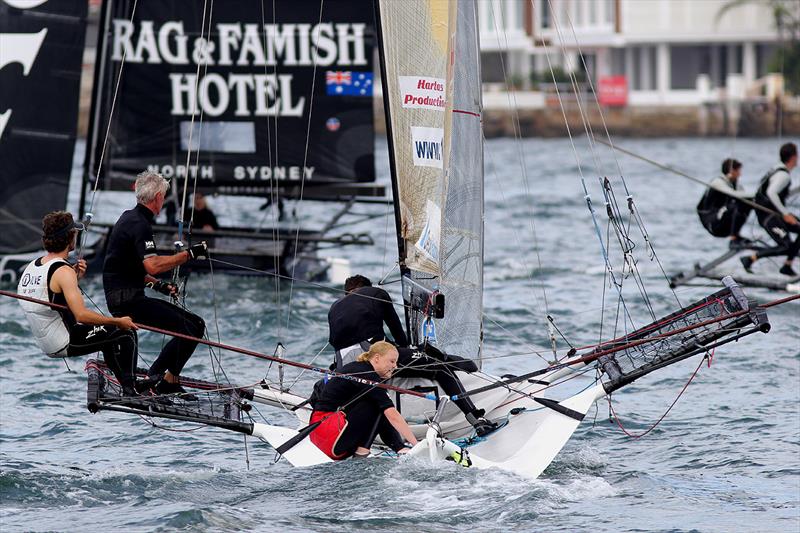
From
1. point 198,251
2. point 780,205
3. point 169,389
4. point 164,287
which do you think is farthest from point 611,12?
point 198,251

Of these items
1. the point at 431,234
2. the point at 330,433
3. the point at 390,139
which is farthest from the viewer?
the point at 431,234

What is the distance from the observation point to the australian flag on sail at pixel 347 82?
630 inches

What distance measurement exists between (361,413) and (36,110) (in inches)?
304

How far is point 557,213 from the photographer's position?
2594 cm

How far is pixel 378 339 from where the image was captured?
29.1ft

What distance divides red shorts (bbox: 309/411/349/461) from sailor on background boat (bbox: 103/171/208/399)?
37.9 inches

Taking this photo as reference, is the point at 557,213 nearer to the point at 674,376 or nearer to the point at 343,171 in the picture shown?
the point at 343,171

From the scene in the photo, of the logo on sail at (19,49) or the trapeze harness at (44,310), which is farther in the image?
the logo on sail at (19,49)

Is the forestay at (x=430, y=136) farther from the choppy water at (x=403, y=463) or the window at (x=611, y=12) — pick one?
the window at (x=611, y=12)

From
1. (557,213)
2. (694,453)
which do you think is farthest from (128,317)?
(557,213)

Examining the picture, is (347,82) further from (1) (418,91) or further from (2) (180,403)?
(2) (180,403)

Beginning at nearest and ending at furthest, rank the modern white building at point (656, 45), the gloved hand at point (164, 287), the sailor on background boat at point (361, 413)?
1. the sailor on background boat at point (361, 413)
2. the gloved hand at point (164, 287)
3. the modern white building at point (656, 45)

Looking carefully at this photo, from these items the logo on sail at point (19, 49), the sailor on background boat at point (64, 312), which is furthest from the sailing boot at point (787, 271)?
the sailor on background boat at point (64, 312)

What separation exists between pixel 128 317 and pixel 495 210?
1892cm
